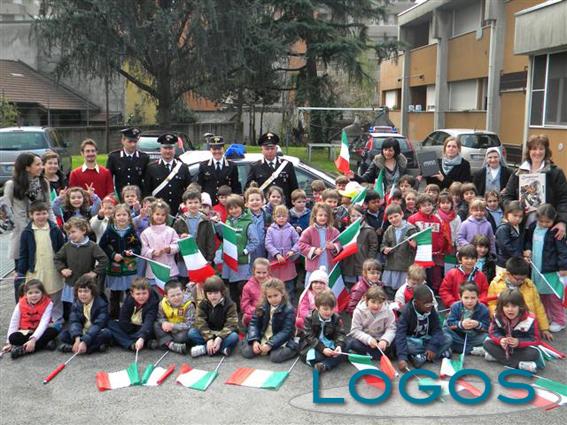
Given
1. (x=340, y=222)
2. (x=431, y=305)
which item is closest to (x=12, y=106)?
(x=340, y=222)

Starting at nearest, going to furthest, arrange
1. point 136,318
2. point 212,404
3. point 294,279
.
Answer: point 212,404 < point 136,318 < point 294,279

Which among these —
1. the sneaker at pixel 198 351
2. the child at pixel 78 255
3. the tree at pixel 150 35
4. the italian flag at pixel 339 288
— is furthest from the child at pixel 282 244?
the tree at pixel 150 35

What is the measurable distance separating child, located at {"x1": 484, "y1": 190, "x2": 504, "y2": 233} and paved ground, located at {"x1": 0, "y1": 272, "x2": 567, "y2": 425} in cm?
206

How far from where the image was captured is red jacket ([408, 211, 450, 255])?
7.21m

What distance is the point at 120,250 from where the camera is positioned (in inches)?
261

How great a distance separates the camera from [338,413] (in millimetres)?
4664

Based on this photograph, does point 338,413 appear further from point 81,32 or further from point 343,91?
point 343,91

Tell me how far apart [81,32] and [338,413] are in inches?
912

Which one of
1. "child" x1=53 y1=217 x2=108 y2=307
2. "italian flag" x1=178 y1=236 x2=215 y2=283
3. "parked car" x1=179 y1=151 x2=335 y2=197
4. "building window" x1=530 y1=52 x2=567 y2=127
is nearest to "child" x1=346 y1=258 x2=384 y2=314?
"italian flag" x1=178 y1=236 x2=215 y2=283

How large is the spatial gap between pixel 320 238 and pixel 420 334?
1681 mm

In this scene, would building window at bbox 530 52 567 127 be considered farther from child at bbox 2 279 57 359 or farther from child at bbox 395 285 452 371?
child at bbox 2 279 57 359

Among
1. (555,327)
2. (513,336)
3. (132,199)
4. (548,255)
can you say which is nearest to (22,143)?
(132,199)

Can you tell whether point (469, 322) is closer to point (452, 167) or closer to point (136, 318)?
point (452, 167)

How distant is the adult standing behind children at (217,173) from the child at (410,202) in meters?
2.20
